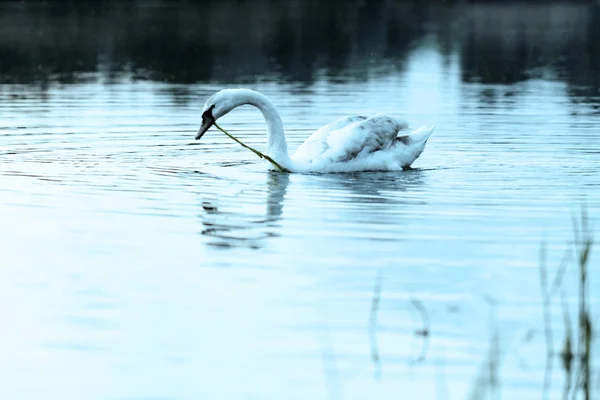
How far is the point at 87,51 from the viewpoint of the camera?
153 feet

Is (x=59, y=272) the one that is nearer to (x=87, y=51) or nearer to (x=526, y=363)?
(x=526, y=363)

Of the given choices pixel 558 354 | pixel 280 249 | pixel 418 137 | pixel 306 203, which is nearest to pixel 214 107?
pixel 418 137

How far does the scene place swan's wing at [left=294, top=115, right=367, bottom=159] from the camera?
15859 millimetres

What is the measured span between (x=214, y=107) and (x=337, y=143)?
1.57m

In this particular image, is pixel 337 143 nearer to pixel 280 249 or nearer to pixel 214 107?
pixel 214 107

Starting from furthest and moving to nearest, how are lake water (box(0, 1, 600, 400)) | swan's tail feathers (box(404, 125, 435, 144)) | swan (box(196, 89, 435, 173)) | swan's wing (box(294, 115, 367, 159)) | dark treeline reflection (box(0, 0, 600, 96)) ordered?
dark treeline reflection (box(0, 0, 600, 96)) < swan's tail feathers (box(404, 125, 435, 144)) < swan's wing (box(294, 115, 367, 159)) < swan (box(196, 89, 435, 173)) < lake water (box(0, 1, 600, 400))

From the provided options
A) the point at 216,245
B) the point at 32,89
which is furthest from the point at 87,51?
the point at 216,245

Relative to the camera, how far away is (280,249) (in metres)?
11.0

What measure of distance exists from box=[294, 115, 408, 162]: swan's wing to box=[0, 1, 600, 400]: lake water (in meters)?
0.35

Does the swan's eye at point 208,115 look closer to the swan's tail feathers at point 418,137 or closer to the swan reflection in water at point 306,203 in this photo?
the swan reflection in water at point 306,203

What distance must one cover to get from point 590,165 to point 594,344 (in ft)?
28.1

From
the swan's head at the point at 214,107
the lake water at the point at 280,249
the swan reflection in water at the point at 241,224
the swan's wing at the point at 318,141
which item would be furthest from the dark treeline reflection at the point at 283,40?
the swan reflection in water at the point at 241,224

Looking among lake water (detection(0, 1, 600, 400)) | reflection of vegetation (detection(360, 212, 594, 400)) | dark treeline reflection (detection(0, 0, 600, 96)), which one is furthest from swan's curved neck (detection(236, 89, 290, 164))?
dark treeline reflection (detection(0, 0, 600, 96))

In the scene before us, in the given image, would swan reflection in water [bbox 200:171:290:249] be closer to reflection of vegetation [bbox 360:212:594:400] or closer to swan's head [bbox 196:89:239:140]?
swan's head [bbox 196:89:239:140]
